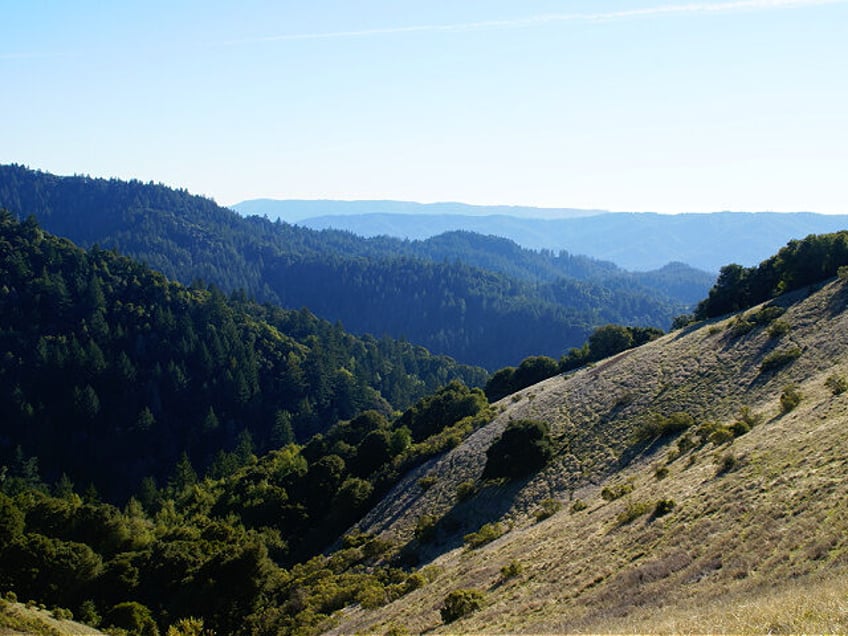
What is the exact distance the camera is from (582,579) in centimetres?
2375

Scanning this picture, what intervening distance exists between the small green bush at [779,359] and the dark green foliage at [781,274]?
1508cm

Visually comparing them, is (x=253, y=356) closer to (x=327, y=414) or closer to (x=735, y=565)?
(x=327, y=414)

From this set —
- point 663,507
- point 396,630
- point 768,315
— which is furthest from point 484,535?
point 768,315

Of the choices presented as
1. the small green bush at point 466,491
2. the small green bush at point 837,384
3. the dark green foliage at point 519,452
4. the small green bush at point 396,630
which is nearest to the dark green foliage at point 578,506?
the dark green foliage at point 519,452

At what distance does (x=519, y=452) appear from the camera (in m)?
44.8

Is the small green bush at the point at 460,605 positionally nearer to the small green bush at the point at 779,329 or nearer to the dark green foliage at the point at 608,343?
the small green bush at the point at 779,329

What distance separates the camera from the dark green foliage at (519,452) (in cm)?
4441

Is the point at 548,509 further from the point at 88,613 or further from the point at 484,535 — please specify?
the point at 88,613

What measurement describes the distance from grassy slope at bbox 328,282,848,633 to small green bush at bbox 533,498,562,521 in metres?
0.58

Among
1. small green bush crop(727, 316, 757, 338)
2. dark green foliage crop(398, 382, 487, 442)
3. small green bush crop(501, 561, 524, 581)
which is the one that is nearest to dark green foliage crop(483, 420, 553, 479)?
small green bush crop(501, 561, 524, 581)

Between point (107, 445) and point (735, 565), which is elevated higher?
point (735, 565)

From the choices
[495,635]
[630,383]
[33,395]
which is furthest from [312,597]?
[33,395]

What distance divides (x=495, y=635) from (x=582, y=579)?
4.24 meters

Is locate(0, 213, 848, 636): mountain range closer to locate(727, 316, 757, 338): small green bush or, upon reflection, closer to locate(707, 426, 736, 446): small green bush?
locate(707, 426, 736, 446): small green bush
